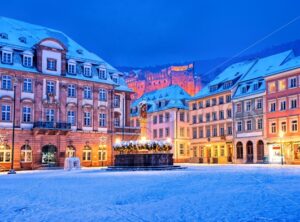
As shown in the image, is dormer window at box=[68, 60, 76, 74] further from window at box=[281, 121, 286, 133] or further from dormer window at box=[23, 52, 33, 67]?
window at box=[281, 121, 286, 133]

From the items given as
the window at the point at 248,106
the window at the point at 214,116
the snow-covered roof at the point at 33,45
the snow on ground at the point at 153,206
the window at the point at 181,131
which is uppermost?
the snow-covered roof at the point at 33,45

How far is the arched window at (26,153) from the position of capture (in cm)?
4941

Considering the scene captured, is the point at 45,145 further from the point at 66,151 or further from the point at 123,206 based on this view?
the point at 123,206

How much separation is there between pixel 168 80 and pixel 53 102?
76.5 m

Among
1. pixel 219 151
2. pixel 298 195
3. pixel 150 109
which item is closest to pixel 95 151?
pixel 219 151

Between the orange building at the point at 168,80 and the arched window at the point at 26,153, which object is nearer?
the arched window at the point at 26,153

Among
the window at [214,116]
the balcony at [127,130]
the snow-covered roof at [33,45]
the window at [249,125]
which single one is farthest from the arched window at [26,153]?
the window at [214,116]

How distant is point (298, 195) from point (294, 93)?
46.2m

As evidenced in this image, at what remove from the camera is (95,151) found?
185ft

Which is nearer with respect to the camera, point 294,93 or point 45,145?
point 45,145

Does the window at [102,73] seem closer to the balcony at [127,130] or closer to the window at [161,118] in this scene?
the balcony at [127,130]

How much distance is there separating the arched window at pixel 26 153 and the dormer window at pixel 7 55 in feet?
31.8

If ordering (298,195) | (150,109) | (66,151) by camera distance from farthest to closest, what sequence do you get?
1. (150,109)
2. (66,151)
3. (298,195)


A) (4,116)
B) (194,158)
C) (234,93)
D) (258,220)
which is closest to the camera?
(258,220)
